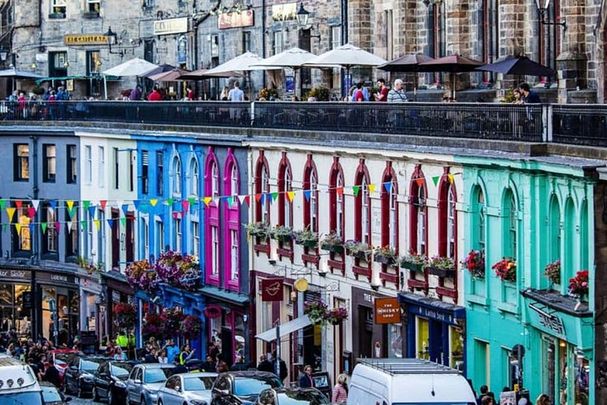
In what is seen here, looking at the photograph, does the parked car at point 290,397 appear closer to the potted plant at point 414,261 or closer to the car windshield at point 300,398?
the car windshield at point 300,398

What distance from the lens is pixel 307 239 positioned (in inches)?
2618

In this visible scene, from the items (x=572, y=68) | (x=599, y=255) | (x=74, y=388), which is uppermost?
(x=572, y=68)

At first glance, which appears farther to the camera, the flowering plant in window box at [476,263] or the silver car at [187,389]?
the silver car at [187,389]

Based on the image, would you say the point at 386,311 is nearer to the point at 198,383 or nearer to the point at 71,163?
the point at 198,383

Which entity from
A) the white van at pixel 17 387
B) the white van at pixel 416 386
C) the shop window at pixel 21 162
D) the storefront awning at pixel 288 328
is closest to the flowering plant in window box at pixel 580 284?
the white van at pixel 416 386

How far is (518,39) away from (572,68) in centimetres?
428

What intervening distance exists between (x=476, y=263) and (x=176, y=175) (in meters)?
25.2

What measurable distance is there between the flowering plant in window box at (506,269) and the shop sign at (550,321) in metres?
1.55

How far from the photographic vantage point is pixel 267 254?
70688 millimetres

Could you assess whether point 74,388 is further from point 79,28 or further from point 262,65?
point 79,28

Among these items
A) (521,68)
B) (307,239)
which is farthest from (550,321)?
(307,239)

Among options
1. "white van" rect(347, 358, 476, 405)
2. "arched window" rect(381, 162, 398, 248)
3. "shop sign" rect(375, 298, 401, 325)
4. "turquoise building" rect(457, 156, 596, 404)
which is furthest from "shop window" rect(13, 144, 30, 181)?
"white van" rect(347, 358, 476, 405)

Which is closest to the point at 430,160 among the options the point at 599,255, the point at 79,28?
the point at 599,255

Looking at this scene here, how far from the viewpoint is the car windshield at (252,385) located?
54.5 metres
